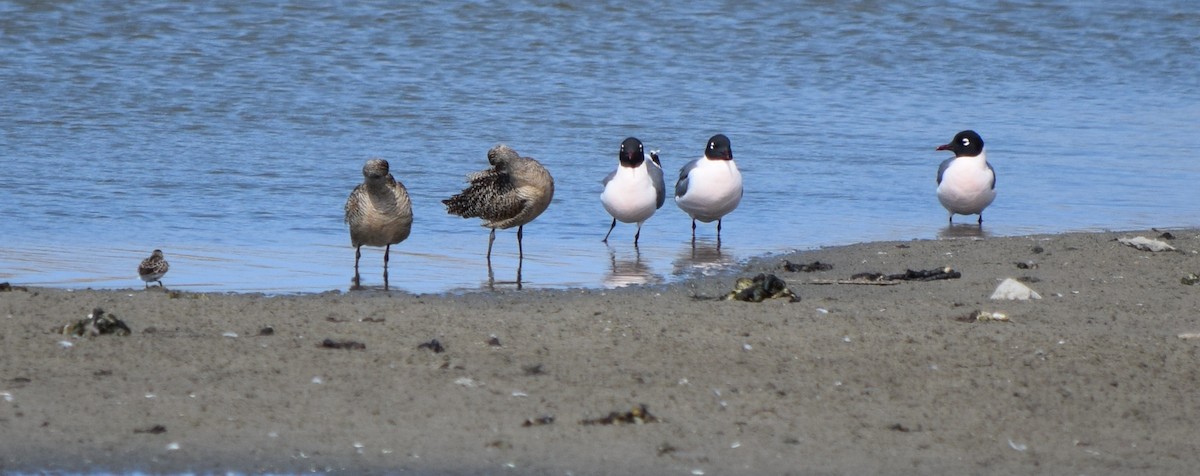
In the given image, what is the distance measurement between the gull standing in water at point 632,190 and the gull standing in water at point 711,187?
0.72 ft

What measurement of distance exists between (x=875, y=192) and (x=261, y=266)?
219 inches

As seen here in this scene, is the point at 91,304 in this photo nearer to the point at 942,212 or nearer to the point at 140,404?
the point at 140,404

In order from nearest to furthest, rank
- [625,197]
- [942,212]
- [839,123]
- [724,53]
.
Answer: [625,197], [942,212], [839,123], [724,53]

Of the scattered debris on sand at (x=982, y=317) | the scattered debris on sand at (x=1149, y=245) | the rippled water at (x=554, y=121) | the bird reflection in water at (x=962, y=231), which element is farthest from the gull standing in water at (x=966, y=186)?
the scattered debris on sand at (x=982, y=317)

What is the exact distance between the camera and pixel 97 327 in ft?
20.9

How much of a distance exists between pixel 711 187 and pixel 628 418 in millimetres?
5799

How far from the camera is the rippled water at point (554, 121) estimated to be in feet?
35.0

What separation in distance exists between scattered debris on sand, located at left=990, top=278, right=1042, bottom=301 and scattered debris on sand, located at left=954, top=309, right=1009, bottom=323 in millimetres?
592

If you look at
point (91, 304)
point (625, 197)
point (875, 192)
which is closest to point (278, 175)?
point (625, 197)

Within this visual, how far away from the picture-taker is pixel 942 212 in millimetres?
12781

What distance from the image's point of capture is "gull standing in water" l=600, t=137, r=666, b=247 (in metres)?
10.9

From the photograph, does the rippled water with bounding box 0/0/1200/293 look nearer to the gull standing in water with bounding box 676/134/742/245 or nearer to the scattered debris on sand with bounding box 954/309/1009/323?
the gull standing in water with bounding box 676/134/742/245

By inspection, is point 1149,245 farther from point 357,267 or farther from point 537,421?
point 537,421

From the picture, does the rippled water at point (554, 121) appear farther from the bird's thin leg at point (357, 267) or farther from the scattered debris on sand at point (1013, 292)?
the scattered debris on sand at point (1013, 292)
